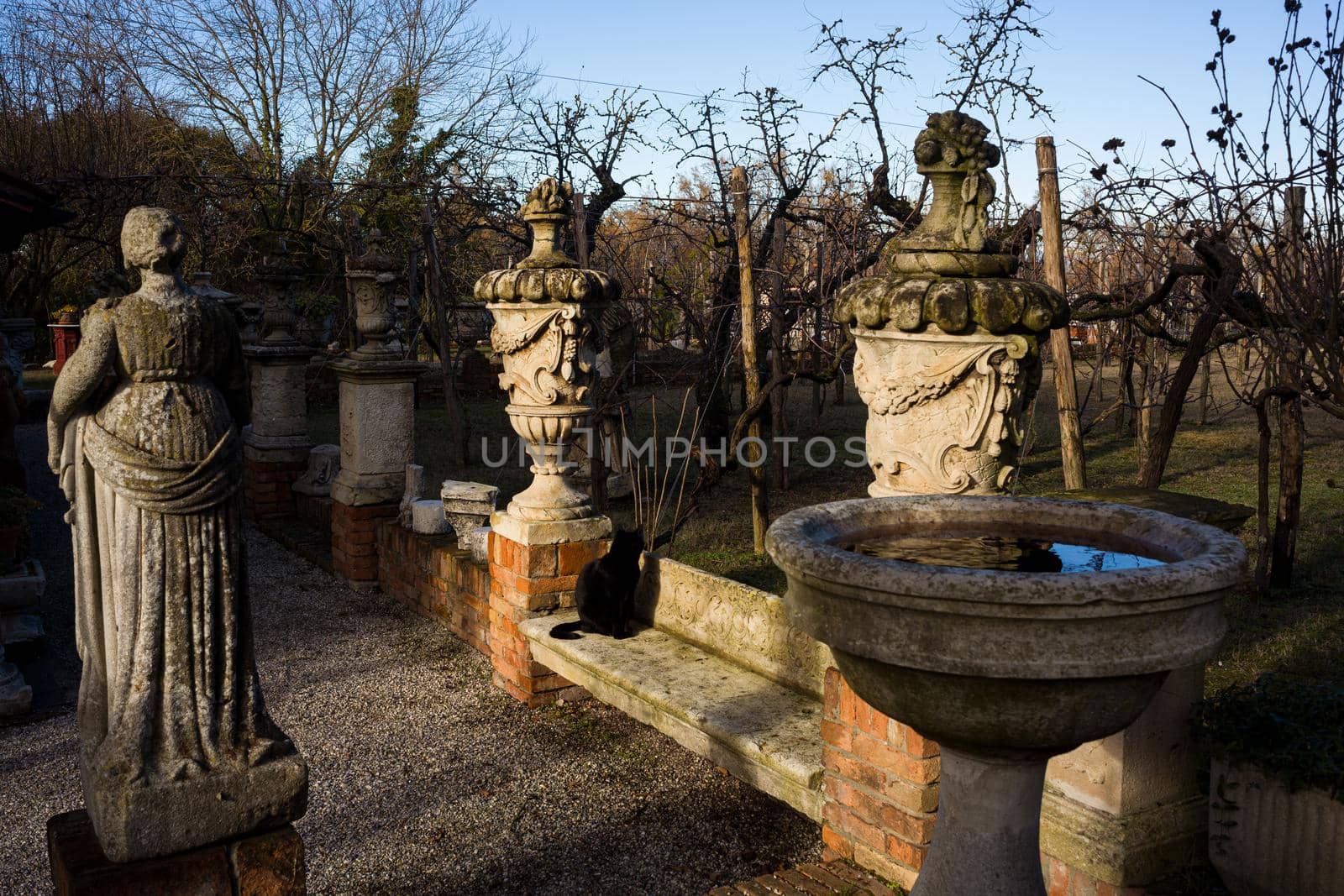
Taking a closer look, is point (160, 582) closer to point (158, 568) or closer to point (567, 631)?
point (158, 568)

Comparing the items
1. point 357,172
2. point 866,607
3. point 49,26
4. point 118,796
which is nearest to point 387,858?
point 118,796

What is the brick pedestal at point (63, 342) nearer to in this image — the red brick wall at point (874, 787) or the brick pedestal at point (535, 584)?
the brick pedestal at point (535, 584)

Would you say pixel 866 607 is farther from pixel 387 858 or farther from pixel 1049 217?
pixel 1049 217

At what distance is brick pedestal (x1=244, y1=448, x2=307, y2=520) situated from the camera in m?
10.2

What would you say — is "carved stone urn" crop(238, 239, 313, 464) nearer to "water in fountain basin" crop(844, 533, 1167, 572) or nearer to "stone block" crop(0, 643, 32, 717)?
"stone block" crop(0, 643, 32, 717)

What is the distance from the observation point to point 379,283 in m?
7.92

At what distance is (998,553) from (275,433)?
29.5 ft

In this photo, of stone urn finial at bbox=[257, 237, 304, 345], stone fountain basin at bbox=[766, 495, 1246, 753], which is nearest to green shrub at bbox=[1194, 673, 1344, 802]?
stone fountain basin at bbox=[766, 495, 1246, 753]

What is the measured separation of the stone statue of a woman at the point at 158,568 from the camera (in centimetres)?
307

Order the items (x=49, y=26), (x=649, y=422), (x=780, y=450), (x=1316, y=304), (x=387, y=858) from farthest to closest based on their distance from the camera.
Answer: (x=49, y=26) → (x=649, y=422) → (x=780, y=450) → (x=1316, y=304) → (x=387, y=858)

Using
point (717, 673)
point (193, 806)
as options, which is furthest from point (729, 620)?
point (193, 806)

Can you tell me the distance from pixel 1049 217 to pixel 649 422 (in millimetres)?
9087

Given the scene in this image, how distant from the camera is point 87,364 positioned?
303cm

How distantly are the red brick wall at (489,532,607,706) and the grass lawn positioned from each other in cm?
190
